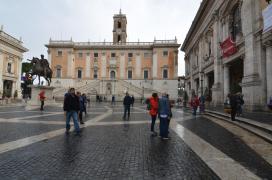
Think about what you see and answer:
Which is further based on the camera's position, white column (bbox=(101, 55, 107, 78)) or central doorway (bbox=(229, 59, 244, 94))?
white column (bbox=(101, 55, 107, 78))

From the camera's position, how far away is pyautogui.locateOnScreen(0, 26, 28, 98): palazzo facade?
42969 millimetres

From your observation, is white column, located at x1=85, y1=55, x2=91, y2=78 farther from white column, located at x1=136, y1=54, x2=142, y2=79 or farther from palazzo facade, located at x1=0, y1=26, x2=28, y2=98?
palazzo facade, located at x1=0, y1=26, x2=28, y2=98

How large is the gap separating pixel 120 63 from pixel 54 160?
57.5 m

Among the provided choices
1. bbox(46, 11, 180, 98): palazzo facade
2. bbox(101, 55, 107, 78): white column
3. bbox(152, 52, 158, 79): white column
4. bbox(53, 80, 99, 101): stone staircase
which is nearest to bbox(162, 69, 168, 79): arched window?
bbox(46, 11, 180, 98): palazzo facade

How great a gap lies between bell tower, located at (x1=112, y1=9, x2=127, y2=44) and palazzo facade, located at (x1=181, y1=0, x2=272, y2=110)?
4164 cm

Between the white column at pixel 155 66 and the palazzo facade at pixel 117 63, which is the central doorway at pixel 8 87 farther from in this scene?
the white column at pixel 155 66

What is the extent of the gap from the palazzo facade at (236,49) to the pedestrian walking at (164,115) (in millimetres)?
7426

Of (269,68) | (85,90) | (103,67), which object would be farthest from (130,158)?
(103,67)

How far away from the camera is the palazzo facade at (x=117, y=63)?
195ft

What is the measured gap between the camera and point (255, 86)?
14406 mm

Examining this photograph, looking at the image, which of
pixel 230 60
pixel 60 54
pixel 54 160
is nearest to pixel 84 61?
A: pixel 60 54

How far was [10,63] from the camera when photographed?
46.0 metres

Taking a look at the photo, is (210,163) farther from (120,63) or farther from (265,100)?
(120,63)

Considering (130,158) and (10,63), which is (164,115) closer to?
(130,158)
